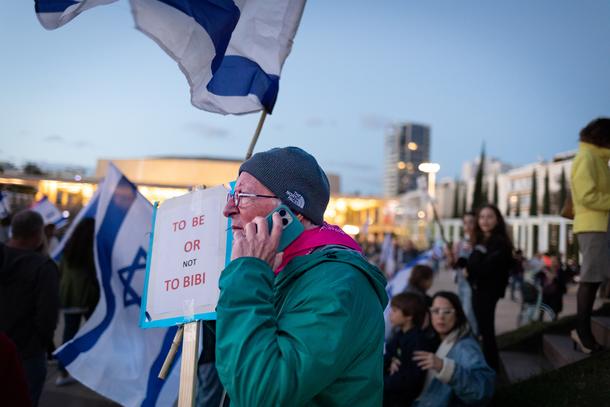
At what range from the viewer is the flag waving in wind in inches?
94.1

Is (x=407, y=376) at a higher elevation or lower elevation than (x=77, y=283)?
lower

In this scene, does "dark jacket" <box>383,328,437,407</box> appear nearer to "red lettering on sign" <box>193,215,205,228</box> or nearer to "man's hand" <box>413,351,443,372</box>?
"man's hand" <box>413,351,443,372</box>

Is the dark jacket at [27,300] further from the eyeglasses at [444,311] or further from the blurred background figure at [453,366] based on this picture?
the eyeglasses at [444,311]

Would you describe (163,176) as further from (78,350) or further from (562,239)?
(78,350)

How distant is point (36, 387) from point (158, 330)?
32.9 inches

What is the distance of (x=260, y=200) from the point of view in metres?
1.63

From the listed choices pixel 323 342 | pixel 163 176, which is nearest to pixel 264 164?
pixel 323 342

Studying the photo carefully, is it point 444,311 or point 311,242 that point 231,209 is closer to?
point 311,242

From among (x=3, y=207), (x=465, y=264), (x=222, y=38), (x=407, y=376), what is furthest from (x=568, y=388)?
(x=3, y=207)

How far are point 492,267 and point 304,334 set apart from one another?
377 centimetres

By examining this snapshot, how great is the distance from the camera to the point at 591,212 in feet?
11.9

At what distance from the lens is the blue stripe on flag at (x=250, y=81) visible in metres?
2.63

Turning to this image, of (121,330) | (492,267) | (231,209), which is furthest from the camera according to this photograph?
(492,267)

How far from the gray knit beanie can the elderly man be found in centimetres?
244
